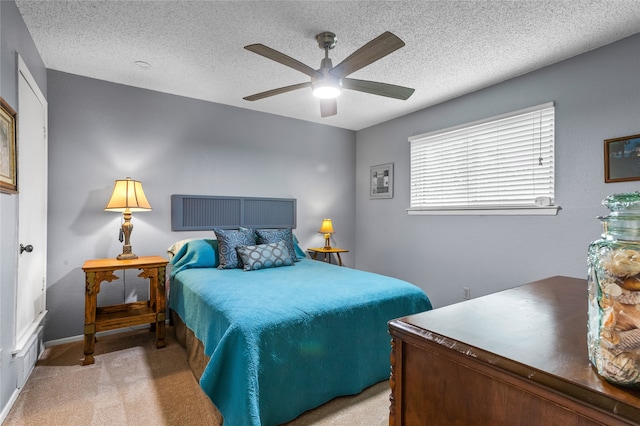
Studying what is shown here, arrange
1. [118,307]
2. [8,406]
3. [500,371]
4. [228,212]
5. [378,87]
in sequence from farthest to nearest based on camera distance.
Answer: [228,212], [118,307], [378,87], [8,406], [500,371]

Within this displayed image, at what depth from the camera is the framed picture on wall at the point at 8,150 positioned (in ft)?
5.91

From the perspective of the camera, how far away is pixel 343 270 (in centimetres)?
298

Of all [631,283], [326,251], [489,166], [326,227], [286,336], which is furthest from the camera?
[326,227]

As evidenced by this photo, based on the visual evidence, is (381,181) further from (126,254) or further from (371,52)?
(126,254)

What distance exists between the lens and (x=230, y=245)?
317cm

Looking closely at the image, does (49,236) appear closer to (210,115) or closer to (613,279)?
(210,115)

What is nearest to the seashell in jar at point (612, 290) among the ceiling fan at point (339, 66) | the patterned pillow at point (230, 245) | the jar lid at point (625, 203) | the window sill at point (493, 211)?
the jar lid at point (625, 203)

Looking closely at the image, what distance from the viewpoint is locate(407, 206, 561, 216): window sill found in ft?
9.21

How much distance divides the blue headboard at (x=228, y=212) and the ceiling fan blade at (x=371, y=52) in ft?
7.29

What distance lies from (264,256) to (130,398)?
1.48m

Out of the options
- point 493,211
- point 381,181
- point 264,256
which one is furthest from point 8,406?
point 381,181

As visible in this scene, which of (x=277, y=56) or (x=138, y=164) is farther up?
(x=277, y=56)

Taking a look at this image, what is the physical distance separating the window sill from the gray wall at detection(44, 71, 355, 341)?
1.60 m

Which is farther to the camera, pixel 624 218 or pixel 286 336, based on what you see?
pixel 286 336
